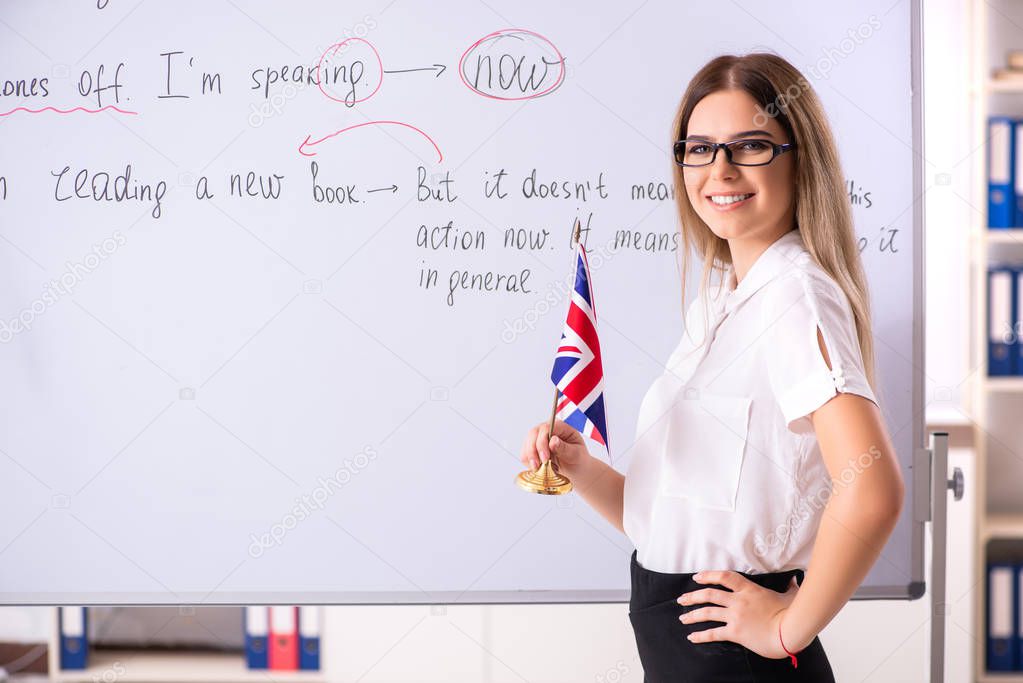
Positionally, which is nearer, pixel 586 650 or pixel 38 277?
pixel 38 277

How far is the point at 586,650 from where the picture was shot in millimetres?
1853

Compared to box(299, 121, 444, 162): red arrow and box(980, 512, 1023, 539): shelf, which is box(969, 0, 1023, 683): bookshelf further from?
box(299, 121, 444, 162): red arrow

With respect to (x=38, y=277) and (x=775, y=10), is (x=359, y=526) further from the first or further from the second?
(x=775, y=10)

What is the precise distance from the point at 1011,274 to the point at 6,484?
2.22 metres

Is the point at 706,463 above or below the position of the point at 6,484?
above

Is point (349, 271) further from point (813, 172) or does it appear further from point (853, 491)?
point (853, 491)

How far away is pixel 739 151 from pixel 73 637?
184 centimetres

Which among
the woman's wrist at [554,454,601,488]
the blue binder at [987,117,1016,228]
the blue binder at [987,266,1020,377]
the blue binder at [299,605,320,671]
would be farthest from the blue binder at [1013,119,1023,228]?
the blue binder at [299,605,320,671]

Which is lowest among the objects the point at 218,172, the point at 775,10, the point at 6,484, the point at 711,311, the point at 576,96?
the point at 6,484

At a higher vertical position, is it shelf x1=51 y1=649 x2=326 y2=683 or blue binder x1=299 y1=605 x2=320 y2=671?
blue binder x1=299 y1=605 x2=320 y2=671

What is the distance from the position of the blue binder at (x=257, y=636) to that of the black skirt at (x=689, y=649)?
1093mm

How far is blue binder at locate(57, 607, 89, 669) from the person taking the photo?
201 cm

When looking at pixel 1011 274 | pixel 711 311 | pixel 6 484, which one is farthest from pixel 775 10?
pixel 6 484

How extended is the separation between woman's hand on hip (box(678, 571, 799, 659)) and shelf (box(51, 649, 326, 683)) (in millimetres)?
1155
